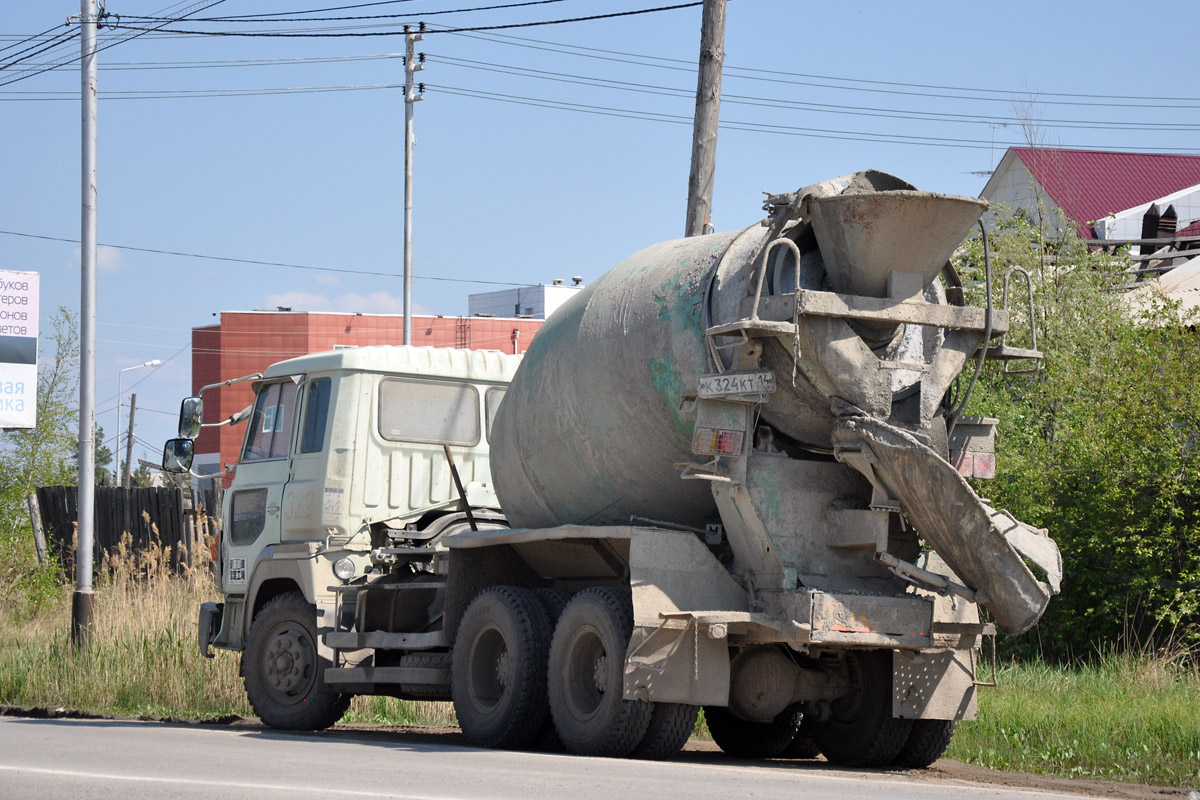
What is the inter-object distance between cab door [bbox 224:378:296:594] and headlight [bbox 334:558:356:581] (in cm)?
80

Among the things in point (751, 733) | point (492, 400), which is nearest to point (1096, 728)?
point (751, 733)

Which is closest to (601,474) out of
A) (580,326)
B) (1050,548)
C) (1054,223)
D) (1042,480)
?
(580,326)

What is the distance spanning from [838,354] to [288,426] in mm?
5349

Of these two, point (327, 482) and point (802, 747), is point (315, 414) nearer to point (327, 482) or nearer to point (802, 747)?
point (327, 482)

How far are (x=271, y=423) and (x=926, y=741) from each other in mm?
5867

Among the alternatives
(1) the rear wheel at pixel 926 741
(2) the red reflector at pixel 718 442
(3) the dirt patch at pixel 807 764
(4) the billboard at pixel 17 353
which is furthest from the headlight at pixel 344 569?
(4) the billboard at pixel 17 353

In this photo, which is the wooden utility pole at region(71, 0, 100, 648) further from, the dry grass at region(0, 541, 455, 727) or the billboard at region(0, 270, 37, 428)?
the billboard at region(0, 270, 37, 428)

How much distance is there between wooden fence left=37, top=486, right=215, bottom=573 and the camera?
72.8 feet

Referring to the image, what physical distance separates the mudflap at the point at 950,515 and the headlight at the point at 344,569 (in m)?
4.53

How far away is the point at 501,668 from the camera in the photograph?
9156 mm

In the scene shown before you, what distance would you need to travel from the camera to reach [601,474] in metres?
9.12

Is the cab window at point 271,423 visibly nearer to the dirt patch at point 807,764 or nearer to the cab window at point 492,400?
the cab window at point 492,400

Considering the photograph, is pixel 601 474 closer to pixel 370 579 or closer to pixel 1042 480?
pixel 370 579

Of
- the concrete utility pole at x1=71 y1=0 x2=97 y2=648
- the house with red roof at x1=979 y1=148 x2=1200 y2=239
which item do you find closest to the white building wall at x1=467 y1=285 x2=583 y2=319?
the house with red roof at x1=979 y1=148 x2=1200 y2=239
